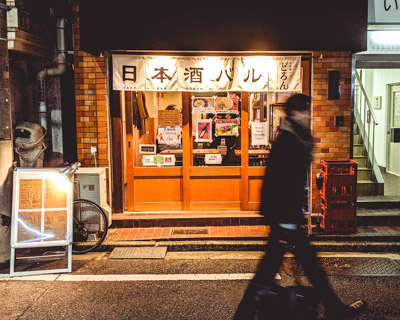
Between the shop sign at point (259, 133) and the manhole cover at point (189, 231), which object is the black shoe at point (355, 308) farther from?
the shop sign at point (259, 133)

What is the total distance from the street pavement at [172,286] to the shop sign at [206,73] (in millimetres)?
3218

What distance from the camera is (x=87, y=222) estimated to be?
24.3ft

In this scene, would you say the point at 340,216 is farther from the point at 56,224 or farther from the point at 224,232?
the point at 56,224

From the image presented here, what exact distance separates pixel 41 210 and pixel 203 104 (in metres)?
3.88

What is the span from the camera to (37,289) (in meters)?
5.68

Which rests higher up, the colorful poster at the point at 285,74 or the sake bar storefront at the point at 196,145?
the colorful poster at the point at 285,74

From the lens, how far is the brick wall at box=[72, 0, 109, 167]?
26.9 ft

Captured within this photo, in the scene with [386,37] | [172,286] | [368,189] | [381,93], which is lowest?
[172,286]

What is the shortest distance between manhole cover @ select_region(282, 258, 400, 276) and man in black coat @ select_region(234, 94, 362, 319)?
1.45 meters

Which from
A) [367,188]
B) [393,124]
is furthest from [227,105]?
[393,124]

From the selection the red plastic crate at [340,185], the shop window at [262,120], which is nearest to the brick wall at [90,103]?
the shop window at [262,120]

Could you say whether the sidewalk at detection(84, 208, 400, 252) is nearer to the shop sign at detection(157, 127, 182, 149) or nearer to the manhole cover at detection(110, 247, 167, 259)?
the manhole cover at detection(110, 247, 167, 259)

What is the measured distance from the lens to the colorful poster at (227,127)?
8719 millimetres

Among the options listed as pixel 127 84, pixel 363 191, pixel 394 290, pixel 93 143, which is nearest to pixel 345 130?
pixel 363 191
